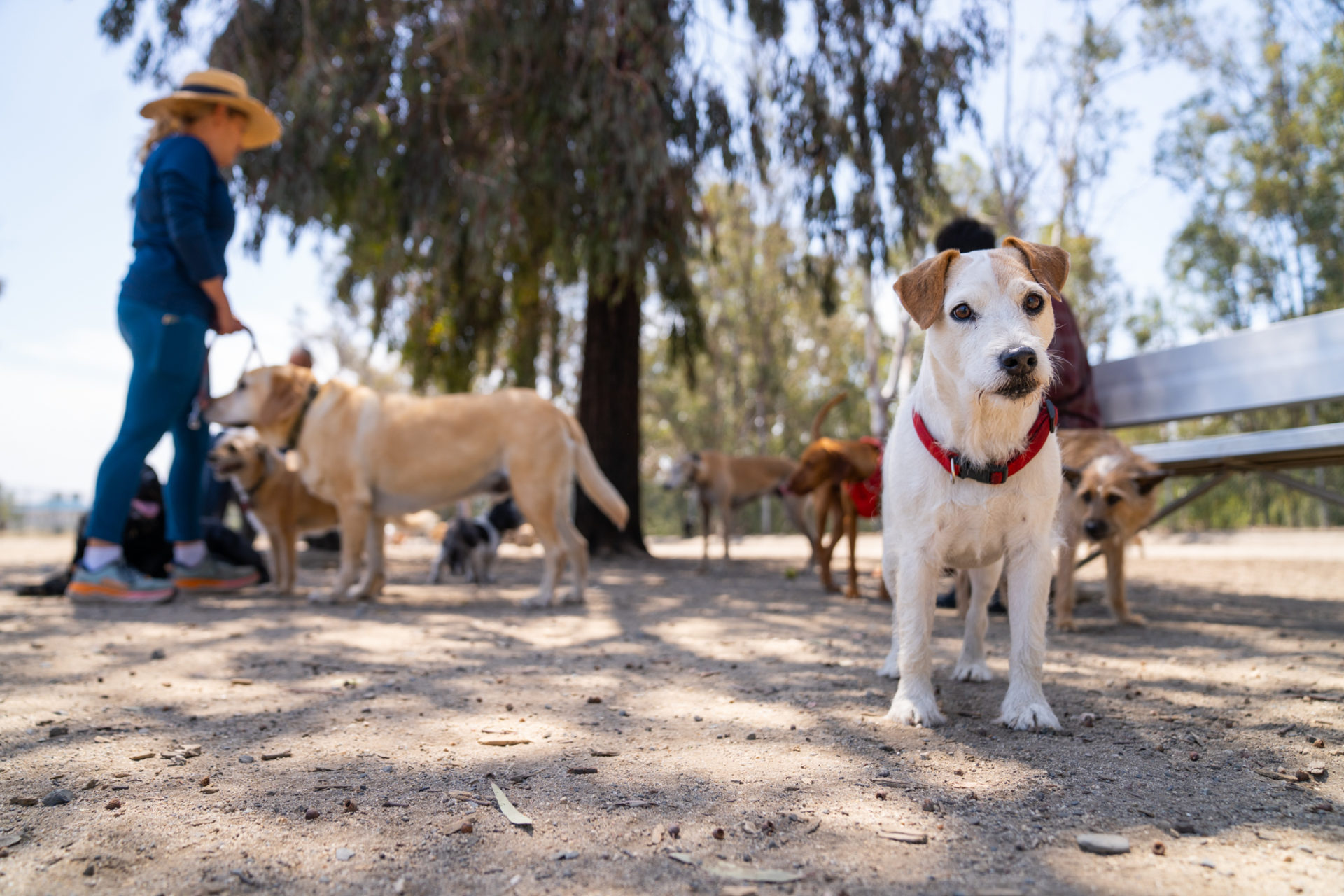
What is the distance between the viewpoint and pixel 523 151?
7.89 m

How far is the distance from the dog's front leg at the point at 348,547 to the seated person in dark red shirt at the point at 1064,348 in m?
4.14

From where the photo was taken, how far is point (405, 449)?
5.60 meters

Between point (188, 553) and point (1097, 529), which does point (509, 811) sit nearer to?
point (1097, 529)

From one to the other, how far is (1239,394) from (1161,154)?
2428cm

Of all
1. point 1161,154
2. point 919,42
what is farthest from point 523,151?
point 1161,154

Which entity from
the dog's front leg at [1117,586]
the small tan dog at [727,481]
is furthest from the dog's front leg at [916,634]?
the small tan dog at [727,481]

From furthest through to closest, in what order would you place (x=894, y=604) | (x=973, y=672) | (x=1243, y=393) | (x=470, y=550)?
(x=470, y=550)
(x=1243, y=393)
(x=973, y=672)
(x=894, y=604)

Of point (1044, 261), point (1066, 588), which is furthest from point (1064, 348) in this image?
point (1044, 261)

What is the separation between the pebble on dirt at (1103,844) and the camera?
1553 millimetres

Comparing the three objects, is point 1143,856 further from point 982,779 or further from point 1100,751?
point 1100,751

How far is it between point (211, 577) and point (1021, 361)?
6.00 metres

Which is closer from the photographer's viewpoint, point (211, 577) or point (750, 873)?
point (750, 873)

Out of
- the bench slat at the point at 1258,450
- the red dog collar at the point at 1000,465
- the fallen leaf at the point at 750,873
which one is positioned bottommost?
the fallen leaf at the point at 750,873

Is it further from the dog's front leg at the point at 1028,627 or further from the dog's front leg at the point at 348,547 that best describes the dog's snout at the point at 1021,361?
the dog's front leg at the point at 348,547
